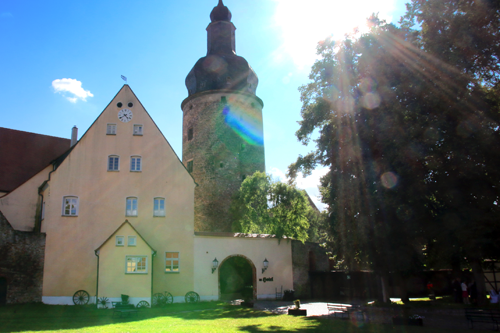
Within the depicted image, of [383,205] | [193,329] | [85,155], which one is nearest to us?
[193,329]

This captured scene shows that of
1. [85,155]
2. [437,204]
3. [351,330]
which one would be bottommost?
[351,330]

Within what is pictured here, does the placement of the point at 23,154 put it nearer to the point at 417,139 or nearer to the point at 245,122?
the point at 245,122

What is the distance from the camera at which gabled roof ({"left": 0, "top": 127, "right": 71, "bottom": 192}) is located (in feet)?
86.6

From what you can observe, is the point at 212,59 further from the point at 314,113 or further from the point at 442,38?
the point at 442,38

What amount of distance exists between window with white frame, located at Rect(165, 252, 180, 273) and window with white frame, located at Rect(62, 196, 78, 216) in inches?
226

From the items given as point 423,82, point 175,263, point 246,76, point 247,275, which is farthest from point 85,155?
point 423,82

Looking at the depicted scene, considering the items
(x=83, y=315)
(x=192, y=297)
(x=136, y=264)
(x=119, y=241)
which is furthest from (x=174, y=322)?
(x=192, y=297)

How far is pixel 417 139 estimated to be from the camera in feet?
50.6

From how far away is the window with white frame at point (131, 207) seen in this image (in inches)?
930

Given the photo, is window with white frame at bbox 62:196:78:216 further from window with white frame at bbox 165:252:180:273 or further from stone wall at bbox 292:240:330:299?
stone wall at bbox 292:240:330:299

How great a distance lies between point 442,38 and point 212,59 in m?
22.7

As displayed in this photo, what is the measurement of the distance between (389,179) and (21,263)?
746 inches

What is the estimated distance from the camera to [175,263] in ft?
76.5

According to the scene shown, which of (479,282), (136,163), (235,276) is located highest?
Result: (136,163)
